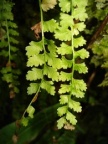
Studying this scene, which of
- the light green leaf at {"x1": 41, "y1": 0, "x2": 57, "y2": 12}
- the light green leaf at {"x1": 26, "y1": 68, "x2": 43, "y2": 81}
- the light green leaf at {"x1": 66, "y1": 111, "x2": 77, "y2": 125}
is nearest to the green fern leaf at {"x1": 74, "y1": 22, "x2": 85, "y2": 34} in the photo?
the light green leaf at {"x1": 41, "y1": 0, "x2": 57, "y2": 12}

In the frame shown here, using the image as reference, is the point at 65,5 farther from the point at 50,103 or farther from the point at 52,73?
the point at 50,103

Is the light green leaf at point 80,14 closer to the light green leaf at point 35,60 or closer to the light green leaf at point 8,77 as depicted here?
the light green leaf at point 35,60

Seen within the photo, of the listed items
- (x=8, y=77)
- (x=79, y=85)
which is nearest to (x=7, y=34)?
(x=8, y=77)

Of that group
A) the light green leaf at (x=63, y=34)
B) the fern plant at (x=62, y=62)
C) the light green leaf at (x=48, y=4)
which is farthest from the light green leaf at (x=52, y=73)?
the light green leaf at (x=48, y=4)

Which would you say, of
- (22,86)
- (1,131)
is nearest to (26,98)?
(22,86)

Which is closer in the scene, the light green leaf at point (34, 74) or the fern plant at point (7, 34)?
the light green leaf at point (34, 74)
